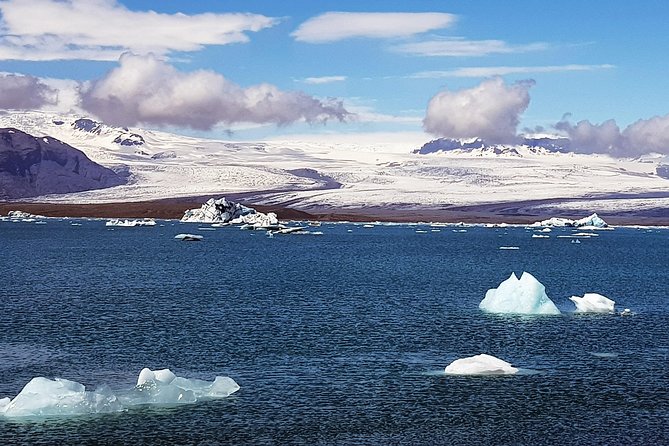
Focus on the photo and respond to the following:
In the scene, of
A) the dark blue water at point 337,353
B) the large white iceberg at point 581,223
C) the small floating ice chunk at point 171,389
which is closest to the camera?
the dark blue water at point 337,353

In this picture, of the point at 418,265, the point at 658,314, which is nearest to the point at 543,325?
the point at 658,314

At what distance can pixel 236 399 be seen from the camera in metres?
24.7

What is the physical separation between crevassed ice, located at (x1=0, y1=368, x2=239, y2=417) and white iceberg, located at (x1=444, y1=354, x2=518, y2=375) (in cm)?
740

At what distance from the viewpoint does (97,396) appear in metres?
23.1

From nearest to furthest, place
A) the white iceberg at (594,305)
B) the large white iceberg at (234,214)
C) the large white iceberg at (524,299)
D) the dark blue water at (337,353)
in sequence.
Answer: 1. the dark blue water at (337,353)
2. the large white iceberg at (524,299)
3. the white iceberg at (594,305)
4. the large white iceberg at (234,214)

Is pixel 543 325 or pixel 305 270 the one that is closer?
pixel 543 325

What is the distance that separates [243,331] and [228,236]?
8840cm

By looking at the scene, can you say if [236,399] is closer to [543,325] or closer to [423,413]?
[423,413]

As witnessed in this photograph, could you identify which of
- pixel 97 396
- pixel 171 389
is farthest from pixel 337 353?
pixel 97 396

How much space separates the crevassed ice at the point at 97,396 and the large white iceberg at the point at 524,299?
67.5 ft

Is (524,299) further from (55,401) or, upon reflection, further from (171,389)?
(55,401)

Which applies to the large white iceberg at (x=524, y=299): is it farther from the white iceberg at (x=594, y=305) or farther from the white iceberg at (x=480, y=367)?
the white iceberg at (x=480, y=367)

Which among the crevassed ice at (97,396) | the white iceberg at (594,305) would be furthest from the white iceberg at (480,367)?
the white iceberg at (594,305)

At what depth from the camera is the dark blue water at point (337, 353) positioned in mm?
22172
